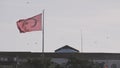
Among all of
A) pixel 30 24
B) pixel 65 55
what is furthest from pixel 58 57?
pixel 30 24

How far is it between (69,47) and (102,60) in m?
10.2

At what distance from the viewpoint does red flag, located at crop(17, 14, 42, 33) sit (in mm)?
47125

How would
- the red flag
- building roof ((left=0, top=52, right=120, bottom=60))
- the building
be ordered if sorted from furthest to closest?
building roof ((left=0, top=52, right=120, bottom=60))
the building
the red flag

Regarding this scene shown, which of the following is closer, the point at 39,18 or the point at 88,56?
the point at 39,18

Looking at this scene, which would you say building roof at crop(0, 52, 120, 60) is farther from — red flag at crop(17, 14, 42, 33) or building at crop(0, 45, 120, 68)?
red flag at crop(17, 14, 42, 33)

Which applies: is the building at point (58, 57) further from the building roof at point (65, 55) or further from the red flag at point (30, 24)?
the red flag at point (30, 24)

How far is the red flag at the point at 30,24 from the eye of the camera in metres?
47.1

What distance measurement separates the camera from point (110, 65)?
8938cm

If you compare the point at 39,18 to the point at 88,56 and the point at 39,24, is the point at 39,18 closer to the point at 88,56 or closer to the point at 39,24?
the point at 39,24

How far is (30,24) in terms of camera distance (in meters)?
48.1

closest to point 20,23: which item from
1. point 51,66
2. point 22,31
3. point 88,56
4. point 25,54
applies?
point 22,31

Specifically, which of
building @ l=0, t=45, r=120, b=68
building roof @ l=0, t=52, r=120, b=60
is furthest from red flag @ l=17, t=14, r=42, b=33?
building roof @ l=0, t=52, r=120, b=60

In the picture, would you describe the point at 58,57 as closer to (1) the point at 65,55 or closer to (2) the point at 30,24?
(1) the point at 65,55

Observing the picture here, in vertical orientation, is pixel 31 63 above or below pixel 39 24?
below
